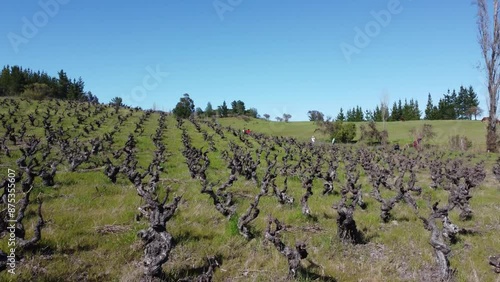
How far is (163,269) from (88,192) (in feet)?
21.8

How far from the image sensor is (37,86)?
85.3 m

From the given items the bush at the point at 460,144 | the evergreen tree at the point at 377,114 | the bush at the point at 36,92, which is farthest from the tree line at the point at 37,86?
the evergreen tree at the point at 377,114

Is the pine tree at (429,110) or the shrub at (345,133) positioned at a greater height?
the pine tree at (429,110)

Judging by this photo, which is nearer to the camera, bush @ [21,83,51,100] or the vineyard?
the vineyard

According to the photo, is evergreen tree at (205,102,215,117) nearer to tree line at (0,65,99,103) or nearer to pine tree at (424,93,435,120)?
tree line at (0,65,99,103)

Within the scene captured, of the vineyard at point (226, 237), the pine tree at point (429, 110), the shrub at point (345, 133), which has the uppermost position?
the pine tree at point (429, 110)

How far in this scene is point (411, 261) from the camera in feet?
23.6

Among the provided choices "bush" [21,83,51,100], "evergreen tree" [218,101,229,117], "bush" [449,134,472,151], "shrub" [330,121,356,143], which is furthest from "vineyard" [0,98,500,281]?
"evergreen tree" [218,101,229,117]

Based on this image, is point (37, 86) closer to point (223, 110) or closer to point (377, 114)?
point (223, 110)

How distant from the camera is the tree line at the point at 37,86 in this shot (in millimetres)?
84100

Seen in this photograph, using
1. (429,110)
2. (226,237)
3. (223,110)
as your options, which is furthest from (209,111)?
(226,237)

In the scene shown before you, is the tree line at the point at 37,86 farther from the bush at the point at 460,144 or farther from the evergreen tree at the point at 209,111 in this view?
the bush at the point at 460,144

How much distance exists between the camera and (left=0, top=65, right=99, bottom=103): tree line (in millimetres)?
84100

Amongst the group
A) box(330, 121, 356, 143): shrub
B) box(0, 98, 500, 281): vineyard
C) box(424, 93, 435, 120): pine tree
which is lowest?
box(0, 98, 500, 281): vineyard
